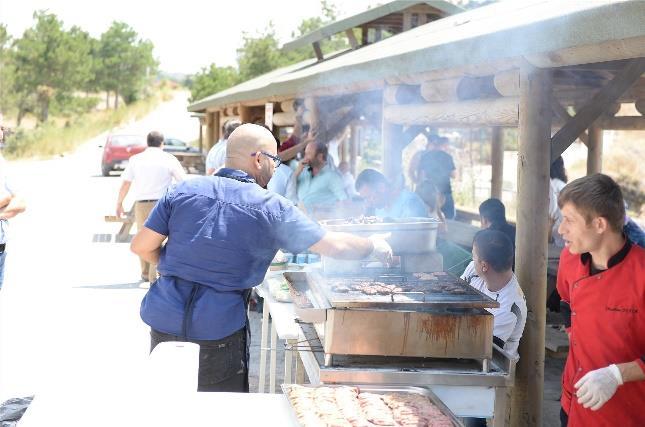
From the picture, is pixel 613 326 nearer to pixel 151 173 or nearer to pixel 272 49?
pixel 151 173

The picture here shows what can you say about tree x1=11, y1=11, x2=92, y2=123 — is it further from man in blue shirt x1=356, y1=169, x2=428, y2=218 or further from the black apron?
the black apron

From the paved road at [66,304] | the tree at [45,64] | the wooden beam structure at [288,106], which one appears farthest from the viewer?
the tree at [45,64]

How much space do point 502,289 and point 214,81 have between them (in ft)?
160

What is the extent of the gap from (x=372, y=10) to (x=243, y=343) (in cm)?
1261

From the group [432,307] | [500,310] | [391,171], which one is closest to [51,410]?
[432,307]

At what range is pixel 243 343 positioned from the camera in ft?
12.4

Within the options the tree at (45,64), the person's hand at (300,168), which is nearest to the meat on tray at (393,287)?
the person's hand at (300,168)

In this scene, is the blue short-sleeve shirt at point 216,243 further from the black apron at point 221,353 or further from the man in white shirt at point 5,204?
the man in white shirt at point 5,204

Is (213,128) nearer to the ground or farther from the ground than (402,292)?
farther from the ground

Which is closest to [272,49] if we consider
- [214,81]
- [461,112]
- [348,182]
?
[214,81]

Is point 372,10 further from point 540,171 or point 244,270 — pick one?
point 244,270

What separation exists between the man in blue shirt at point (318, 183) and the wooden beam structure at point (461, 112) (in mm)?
933

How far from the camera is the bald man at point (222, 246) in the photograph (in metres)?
Answer: 3.50

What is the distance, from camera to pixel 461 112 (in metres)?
6.73
